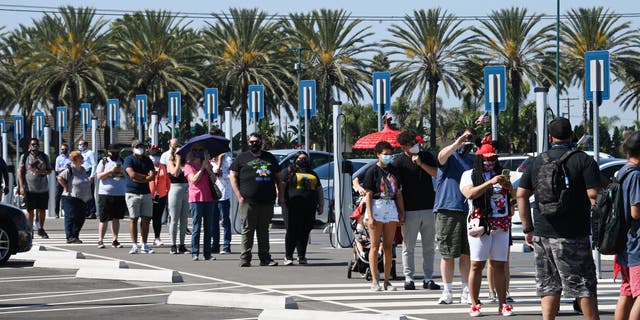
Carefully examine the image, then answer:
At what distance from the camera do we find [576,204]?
967cm

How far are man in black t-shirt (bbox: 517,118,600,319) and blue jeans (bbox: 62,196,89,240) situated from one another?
1399 centimetres


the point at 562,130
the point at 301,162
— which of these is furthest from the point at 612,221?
the point at 301,162

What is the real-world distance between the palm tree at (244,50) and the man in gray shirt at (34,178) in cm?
3900

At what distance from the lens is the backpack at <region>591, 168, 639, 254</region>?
9.05 meters

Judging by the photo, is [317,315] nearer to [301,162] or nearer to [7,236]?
[301,162]

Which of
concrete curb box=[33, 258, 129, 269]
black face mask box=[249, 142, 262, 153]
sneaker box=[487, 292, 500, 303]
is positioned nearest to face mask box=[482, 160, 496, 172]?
sneaker box=[487, 292, 500, 303]

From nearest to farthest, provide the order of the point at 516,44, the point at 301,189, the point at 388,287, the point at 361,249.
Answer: the point at 388,287, the point at 361,249, the point at 301,189, the point at 516,44

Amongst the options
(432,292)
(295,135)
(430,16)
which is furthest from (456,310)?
(295,135)

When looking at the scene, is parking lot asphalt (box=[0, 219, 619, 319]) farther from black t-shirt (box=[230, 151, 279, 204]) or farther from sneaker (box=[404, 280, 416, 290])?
black t-shirt (box=[230, 151, 279, 204])

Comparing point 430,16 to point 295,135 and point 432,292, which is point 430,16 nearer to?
point 295,135

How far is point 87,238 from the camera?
25.2 m

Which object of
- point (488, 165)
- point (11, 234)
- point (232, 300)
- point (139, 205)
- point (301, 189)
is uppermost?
point (488, 165)

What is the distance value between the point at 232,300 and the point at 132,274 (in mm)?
3281

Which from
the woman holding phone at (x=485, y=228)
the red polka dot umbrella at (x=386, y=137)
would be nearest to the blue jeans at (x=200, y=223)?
the red polka dot umbrella at (x=386, y=137)
